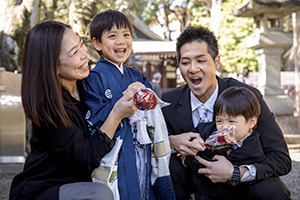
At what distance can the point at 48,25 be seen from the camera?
2.07 metres

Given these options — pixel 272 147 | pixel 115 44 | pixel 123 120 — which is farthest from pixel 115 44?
pixel 272 147

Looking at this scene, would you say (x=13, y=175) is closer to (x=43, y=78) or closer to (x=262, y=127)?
(x=43, y=78)

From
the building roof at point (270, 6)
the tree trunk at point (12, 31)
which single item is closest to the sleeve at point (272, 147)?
the tree trunk at point (12, 31)

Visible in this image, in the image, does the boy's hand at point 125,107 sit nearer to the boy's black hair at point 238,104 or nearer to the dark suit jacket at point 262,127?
the boy's black hair at point 238,104

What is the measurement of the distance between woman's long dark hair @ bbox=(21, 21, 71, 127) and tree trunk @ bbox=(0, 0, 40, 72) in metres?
4.25

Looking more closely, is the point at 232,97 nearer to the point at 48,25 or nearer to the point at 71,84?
the point at 71,84

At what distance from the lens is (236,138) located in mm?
2490

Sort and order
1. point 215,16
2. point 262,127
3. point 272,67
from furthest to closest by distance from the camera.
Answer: point 215,16 → point 272,67 → point 262,127

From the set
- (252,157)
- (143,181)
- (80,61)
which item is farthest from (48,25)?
(252,157)

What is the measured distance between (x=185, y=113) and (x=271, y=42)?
6.17 meters

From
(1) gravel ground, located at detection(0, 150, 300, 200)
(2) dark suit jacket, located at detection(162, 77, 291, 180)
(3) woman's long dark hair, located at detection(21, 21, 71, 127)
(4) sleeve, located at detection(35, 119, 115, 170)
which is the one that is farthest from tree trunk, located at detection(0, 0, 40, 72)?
(4) sleeve, located at detection(35, 119, 115, 170)

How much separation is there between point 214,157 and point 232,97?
500mm

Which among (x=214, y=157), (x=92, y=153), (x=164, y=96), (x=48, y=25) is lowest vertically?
(x=214, y=157)

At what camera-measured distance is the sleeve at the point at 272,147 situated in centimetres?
250
